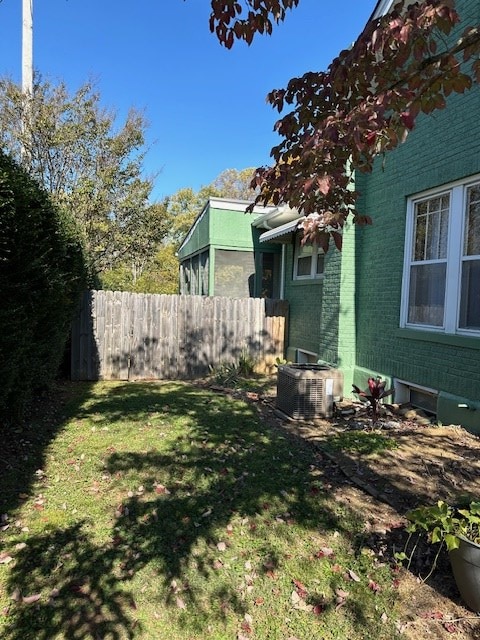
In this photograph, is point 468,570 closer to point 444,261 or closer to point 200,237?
point 444,261

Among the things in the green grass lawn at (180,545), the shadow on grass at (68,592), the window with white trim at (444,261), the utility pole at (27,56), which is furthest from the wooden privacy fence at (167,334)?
the shadow on grass at (68,592)

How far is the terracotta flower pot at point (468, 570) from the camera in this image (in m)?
2.41

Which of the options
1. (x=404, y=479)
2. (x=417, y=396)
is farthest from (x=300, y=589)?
(x=417, y=396)

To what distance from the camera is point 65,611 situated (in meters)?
2.52

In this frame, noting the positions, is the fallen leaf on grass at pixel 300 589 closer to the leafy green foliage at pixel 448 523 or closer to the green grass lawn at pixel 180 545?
the green grass lawn at pixel 180 545

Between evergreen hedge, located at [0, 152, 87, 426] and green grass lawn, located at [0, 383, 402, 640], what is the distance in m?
0.80

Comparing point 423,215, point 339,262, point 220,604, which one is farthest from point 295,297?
point 220,604

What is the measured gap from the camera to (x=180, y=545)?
10.6ft

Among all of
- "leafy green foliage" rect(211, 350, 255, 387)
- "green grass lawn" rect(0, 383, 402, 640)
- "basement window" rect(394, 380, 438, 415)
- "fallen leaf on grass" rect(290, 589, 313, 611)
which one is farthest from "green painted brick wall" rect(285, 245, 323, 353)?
"fallen leaf on grass" rect(290, 589, 313, 611)

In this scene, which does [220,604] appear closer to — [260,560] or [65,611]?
[260,560]

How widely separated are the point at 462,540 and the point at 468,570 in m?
0.17

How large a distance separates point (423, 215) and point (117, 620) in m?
6.28

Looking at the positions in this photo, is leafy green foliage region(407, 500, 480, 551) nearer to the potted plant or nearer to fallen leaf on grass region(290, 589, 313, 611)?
the potted plant

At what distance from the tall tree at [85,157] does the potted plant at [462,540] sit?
1143 centimetres
